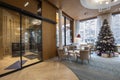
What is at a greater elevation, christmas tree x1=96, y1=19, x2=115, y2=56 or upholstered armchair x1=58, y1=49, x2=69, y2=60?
christmas tree x1=96, y1=19, x2=115, y2=56

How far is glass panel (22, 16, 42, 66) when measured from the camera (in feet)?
17.5

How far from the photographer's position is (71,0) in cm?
612

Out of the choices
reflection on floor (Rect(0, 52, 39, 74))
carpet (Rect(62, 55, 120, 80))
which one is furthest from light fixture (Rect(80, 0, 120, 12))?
reflection on floor (Rect(0, 52, 39, 74))

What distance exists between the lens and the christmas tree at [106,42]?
8.10 meters

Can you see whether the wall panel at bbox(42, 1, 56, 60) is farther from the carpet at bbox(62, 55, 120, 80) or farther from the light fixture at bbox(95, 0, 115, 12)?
the light fixture at bbox(95, 0, 115, 12)

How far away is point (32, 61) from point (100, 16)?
7.63m

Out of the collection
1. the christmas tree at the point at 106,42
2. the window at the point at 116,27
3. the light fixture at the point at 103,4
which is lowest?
the christmas tree at the point at 106,42

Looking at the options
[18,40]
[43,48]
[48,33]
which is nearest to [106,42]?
[48,33]

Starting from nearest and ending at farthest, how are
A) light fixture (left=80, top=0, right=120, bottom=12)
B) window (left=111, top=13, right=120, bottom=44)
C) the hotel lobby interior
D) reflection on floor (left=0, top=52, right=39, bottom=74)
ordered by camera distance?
the hotel lobby interior → reflection on floor (left=0, top=52, right=39, bottom=74) → light fixture (left=80, top=0, right=120, bottom=12) → window (left=111, top=13, right=120, bottom=44)

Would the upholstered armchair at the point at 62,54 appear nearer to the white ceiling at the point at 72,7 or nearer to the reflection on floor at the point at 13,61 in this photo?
the reflection on floor at the point at 13,61

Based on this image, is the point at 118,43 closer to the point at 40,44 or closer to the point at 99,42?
the point at 99,42

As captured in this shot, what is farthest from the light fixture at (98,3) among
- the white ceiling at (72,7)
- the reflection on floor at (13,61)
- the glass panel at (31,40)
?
the reflection on floor at (13,61)

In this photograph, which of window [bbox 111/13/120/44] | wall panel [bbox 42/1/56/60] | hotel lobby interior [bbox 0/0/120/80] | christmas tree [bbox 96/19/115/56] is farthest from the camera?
window [bbox 111/13/120/44]

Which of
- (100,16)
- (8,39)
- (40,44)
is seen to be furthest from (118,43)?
(8,39)
